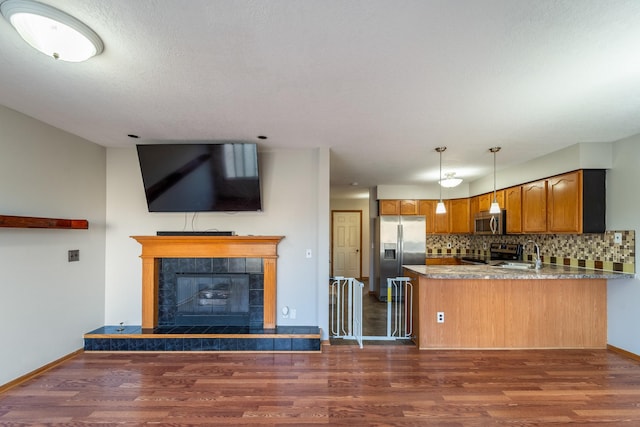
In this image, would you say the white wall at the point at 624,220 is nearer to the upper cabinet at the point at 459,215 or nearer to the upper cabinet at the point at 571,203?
the upper cabinet at the point at 571,203

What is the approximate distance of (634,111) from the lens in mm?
2502

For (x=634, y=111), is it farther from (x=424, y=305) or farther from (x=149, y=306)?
(x=149, y=306)

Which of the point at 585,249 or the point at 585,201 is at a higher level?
the point at 585,201

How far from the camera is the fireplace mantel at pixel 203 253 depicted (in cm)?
349

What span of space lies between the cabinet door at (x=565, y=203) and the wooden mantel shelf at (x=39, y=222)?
5.44 metres

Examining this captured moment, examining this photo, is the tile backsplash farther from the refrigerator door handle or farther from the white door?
the white door

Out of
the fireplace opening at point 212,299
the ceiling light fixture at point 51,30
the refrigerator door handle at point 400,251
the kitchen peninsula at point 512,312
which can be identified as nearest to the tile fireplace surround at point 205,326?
the fireplace opening at point 212,299

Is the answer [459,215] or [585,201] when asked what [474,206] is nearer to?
[459,215]

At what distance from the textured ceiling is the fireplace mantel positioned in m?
1.18

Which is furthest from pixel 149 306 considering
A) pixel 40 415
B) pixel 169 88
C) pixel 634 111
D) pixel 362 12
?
pixel 634 111

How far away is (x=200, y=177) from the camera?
3361 millimetres

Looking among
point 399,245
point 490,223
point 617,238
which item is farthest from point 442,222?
point 617,238

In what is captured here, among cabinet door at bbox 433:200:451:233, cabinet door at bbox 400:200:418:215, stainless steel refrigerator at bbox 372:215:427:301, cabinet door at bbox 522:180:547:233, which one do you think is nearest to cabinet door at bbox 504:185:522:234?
cabinet door at bbox 522:180:547:233

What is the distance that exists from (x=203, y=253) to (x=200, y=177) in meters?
0.91
